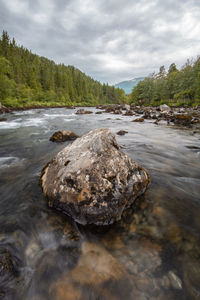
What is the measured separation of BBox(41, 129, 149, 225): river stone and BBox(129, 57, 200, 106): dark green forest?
136ft

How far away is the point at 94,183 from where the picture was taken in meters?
2.31

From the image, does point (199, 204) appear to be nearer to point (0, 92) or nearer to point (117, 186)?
point (117, 186)

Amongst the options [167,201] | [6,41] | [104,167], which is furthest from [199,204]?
[6,41]

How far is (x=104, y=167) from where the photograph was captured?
8.31 ft

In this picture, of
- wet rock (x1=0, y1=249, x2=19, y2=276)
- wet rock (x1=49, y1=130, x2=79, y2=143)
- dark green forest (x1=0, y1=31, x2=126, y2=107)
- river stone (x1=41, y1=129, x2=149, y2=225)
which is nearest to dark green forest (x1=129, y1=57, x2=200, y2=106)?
dark green forest (x1=0, y1=31, x2=126, y2=107)

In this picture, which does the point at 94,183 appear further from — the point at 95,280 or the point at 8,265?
Answer: the point at 8,265

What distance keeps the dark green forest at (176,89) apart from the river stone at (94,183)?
1633 inches

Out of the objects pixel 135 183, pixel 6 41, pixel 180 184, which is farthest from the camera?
pixel 6 41

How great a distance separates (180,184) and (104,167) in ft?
7.29

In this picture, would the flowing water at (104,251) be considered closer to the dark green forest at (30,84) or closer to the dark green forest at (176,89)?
the dark green forest at (30,84)

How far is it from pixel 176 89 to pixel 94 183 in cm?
5765

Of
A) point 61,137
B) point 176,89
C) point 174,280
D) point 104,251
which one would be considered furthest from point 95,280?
point 176,89

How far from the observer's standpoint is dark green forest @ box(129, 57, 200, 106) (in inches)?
1517

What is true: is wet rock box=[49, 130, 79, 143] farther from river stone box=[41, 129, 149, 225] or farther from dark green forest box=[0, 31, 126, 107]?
dark green forest box=[0, 31, 126, 107]
